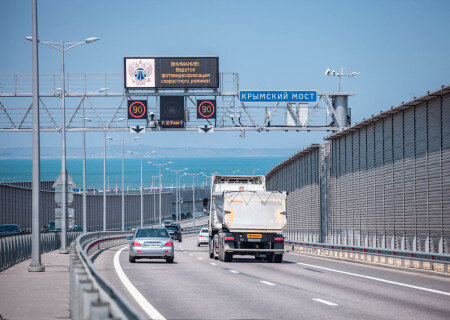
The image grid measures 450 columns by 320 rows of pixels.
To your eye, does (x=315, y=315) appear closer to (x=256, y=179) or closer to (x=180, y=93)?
(x=256, y=179)

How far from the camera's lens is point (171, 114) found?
46281 millimetres

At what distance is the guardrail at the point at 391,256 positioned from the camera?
26.6 metres

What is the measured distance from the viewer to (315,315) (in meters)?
14.4

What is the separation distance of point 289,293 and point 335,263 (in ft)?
53.0

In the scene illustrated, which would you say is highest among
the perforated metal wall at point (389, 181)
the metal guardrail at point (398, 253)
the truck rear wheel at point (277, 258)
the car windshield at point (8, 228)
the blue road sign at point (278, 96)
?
the blue road sign at point (278, 96)

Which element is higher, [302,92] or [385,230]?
[302,92]

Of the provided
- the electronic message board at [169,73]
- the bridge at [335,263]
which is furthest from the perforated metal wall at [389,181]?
the electronic message board at [169,73]

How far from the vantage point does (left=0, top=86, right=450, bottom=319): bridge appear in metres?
15.1

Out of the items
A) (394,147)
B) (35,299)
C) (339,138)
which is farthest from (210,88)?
(35,299)

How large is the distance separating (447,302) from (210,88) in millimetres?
31039

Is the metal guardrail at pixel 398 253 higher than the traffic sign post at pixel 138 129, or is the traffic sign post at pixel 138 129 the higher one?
the traffic sign post at pixel 138 129

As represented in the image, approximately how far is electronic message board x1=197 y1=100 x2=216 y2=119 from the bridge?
7.46 meters

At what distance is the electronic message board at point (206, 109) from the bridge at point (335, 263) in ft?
24.5

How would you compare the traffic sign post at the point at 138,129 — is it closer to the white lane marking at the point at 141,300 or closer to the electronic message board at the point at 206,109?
the electronic message board at the point at 206,109
